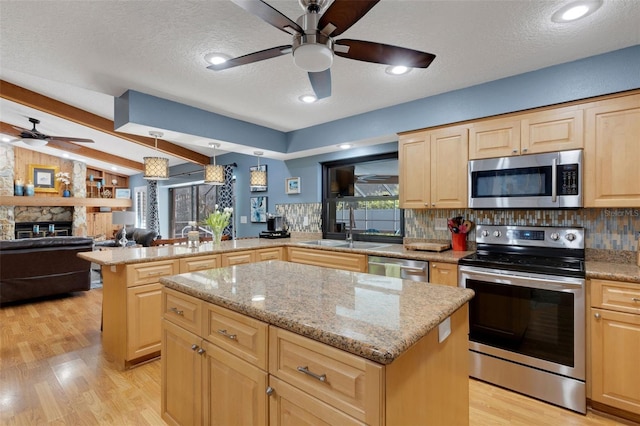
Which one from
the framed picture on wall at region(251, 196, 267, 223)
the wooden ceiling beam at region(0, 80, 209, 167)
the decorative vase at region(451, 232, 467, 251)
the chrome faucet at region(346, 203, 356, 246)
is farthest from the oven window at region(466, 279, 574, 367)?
the wooden ceiling beam at region(0, 80, 209, 167)

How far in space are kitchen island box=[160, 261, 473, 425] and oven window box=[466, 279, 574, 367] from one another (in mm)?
1077

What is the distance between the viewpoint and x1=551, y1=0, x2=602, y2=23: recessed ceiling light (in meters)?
1.63

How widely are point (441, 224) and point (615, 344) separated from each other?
158 centimetres

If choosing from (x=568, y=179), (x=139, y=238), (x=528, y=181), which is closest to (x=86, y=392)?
(x=528, y=181)

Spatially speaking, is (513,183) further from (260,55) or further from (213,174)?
(213,174)

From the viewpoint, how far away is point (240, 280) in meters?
1.66

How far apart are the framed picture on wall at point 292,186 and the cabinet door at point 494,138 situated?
249cm

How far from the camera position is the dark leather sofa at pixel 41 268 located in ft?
13.4

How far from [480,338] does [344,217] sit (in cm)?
225

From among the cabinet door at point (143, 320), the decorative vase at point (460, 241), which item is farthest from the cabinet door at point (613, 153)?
the cabinet door at point (143, 320)

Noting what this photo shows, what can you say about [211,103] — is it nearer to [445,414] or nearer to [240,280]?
[240,280]

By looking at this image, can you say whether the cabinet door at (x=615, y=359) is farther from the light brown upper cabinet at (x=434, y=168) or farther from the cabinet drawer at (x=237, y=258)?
the cabinet drawer at (x=237, y=258)

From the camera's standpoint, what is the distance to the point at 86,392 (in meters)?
2.23

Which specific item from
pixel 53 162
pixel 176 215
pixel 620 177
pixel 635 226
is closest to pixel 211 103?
pixel 620 177
